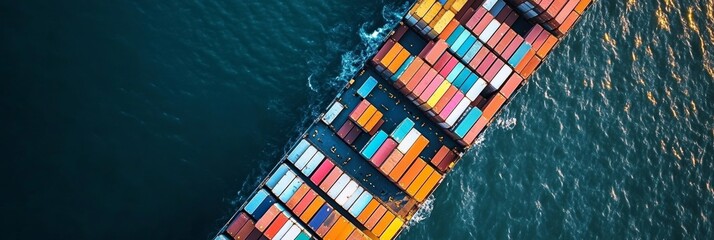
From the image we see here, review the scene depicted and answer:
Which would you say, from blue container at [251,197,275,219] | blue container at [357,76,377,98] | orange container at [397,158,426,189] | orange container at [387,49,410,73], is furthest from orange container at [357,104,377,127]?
blue container at [251,197,275,219]

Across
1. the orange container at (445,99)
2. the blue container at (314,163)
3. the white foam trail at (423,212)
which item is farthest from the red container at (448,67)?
the blue container at (314,163)

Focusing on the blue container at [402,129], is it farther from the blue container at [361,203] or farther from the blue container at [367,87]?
the blue container at [361,203]

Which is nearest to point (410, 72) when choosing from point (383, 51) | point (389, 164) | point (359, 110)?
point (383, 51)

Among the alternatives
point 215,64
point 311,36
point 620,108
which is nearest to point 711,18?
point 620,108

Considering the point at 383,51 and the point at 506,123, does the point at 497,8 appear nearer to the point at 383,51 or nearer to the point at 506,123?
the point at 506,123

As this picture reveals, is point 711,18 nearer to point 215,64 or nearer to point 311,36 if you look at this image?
point 311,36

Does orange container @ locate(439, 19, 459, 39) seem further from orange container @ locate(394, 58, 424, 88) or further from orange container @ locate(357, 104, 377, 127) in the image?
orange container @ locate(357, 104, 377, 127)
